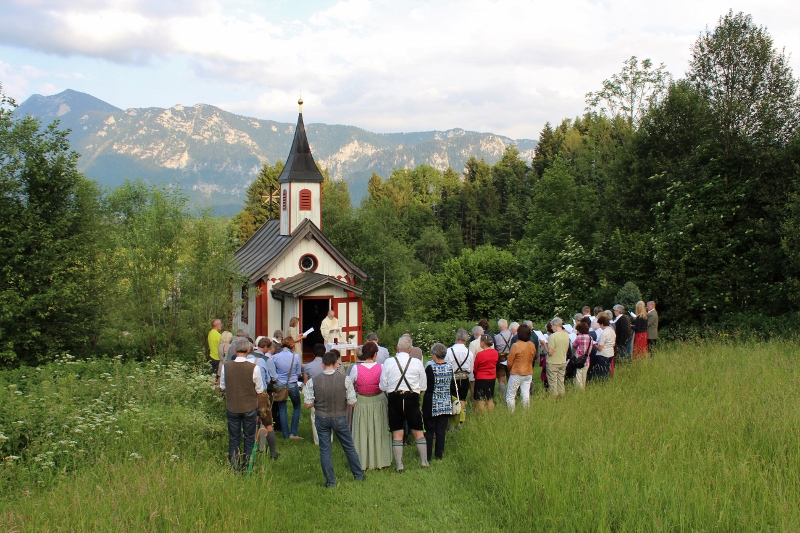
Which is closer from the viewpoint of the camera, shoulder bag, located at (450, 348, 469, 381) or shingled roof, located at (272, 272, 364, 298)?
shoulder bag, located at (450, 348, 469, 381)

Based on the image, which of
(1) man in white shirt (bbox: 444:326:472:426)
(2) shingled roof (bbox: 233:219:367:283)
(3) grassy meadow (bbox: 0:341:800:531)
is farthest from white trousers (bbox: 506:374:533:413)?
(2) shingled roof (bbox: 233:219:367:283)

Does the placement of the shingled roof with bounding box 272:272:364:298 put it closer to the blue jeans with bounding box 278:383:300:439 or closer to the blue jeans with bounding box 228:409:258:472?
the blue jeans with bounding box 278:383:300:439

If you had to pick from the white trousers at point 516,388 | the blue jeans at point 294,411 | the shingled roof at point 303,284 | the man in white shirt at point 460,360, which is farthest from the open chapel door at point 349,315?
the man in white shirt at point 460,360

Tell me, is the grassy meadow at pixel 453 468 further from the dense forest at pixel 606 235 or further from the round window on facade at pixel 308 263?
the round window on facade at pixel 308 263

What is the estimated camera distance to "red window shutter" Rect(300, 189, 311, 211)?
27.7 metres

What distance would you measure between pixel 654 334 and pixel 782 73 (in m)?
12.1

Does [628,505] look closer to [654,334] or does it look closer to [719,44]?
[654,334]

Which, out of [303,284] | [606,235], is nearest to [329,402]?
[303,284]

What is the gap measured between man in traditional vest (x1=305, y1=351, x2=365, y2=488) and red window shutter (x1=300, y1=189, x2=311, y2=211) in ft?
64.9

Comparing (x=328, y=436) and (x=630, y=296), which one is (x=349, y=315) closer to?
(x=630, y=296)

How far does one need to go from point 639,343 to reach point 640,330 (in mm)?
326

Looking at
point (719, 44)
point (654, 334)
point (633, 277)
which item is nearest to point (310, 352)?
point (633, 277)

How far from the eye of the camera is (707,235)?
838 inches

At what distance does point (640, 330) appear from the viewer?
13969mm
